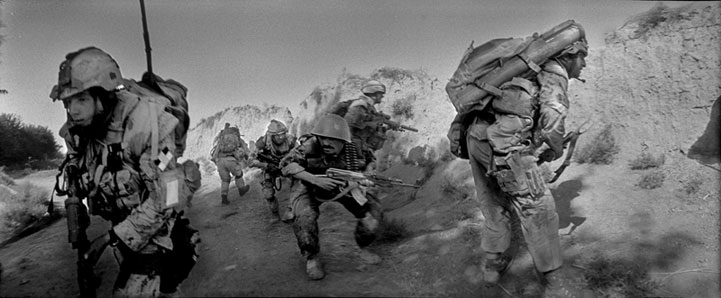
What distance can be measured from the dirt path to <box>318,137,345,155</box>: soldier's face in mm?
1206

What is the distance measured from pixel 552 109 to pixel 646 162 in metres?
2.52

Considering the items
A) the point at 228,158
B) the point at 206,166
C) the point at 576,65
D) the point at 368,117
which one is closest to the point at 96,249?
the point at 576,65

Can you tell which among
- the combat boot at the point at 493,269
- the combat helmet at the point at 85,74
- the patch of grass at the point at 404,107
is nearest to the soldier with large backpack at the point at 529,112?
the combat boot at the point at 493,269

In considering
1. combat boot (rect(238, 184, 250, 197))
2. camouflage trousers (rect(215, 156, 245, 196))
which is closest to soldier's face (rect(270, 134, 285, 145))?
camouflage trousers (rect(215, 156, 245, 196))

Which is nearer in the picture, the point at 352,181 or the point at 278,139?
the point at 352,181

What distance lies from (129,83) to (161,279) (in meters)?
1.36

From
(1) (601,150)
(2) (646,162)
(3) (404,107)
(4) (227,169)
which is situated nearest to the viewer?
(2) (646,162)

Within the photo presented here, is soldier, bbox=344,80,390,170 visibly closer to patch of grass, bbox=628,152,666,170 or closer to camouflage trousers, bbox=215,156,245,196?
camouflage trousers, bbox=215,156,245,196

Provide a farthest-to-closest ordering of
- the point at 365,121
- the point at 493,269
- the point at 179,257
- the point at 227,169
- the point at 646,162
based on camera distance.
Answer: the point at 227,169 < the point at 365,121 < the point at 646,162 < the point at 493,269 < the point at 179,257

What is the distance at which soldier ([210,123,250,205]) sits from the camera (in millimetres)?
8172

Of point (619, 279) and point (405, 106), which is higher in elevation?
point (619, 279)

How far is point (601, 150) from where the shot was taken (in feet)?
17.3

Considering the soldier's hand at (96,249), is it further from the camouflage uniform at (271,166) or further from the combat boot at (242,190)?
the combat boot at (242,190)

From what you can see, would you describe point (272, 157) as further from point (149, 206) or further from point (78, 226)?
point (149, 206)
